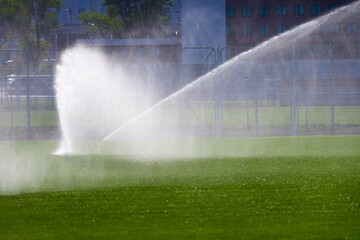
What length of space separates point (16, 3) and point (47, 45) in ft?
21.6

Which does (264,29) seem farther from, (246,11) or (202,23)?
(202,23)

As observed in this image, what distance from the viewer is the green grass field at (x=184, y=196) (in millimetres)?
6711

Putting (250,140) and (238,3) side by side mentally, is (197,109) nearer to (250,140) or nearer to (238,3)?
(250,140)

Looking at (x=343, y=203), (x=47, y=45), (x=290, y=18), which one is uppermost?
(x=290, y=18)

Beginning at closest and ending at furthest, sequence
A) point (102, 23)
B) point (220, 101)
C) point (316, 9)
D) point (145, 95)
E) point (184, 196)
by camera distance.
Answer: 1. point (184, 196)
2. point (220, 101)
3. point (145, 95)
4. point (102, 23)
5. point (316, 9)

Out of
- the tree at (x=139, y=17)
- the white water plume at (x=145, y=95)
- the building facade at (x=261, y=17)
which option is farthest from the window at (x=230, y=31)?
the white water plume at (x=145, y=95)

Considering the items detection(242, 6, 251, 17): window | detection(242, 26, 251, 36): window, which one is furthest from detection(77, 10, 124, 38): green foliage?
detection(242, 26, 251, 36): window

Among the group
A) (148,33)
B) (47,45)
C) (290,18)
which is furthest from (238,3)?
(47,45)

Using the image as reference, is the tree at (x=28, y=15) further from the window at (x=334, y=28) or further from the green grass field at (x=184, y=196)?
Result: the green grass field at (x=184, y=196)

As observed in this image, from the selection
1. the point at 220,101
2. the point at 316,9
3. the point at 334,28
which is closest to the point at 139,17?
the point at 334,28

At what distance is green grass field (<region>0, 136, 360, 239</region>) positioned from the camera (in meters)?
6.71

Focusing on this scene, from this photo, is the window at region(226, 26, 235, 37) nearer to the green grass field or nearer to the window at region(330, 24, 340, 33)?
the window at region(330, 24, 340, 33)

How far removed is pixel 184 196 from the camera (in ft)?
28.5

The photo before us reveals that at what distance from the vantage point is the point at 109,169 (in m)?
12.0
